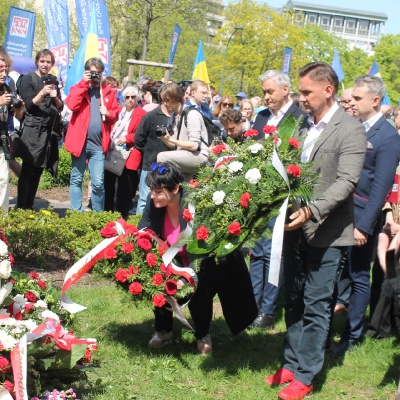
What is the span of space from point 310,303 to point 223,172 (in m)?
1.09

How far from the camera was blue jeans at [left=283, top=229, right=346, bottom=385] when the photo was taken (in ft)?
15.5

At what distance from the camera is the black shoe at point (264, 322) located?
637 centimetres

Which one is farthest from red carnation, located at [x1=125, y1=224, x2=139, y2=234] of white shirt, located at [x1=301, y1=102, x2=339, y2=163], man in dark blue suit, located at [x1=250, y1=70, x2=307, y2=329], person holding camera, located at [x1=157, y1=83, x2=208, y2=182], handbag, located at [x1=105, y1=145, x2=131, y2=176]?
handbag, located at [x1=105, y1=145, x2=131, y2=176]

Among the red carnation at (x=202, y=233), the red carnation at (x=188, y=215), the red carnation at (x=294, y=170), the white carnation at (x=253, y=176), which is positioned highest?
the red carnation at (x=294, y=170)

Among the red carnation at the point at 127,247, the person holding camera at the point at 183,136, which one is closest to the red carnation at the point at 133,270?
the red carnation at the point at 127,247

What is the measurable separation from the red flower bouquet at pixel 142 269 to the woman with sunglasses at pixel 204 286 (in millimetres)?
366

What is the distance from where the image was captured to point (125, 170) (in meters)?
10.2

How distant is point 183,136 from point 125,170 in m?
2.24

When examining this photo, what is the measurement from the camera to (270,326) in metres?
6.40

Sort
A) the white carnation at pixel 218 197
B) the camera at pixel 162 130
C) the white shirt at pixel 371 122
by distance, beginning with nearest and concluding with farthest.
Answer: the white carnation at pixel 218 197 < the white shirt at pixel 371 122 < the camera at pixel 162 130

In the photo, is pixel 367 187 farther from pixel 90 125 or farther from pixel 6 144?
pixel 90 125

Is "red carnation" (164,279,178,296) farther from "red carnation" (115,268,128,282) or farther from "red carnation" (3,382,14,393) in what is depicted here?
"red carnation" (3,382,14,393)

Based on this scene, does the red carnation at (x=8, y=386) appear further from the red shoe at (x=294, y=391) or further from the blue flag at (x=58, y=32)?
the blue flag at (x=58, y=32)

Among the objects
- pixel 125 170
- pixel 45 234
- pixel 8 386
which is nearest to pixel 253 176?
pixel 8 386
